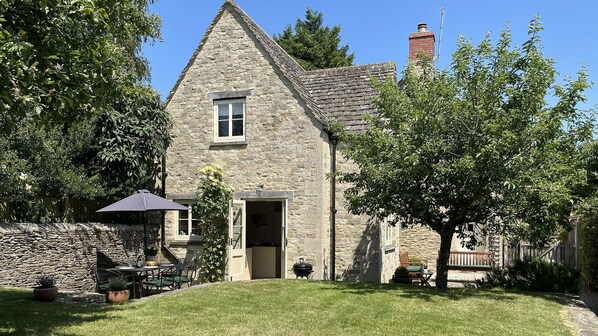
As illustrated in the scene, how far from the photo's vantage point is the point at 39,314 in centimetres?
892

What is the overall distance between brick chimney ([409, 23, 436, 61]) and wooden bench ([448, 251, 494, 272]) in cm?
923

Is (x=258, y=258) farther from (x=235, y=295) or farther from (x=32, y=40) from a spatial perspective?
(x=32, y=40)

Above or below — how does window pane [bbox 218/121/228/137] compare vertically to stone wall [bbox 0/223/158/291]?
above

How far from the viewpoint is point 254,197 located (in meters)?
15.7

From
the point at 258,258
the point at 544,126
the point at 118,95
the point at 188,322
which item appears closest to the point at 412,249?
the point at 258,258

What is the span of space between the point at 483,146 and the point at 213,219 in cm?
801

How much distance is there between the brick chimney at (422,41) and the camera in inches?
798

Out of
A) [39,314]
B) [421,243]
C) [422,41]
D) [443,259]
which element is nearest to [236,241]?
[443,259]

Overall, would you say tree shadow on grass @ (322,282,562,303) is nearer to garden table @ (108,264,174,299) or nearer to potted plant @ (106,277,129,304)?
garden table @ (108,264,174,299)

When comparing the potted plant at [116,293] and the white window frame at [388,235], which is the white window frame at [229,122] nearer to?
the white window frame at [388,235]

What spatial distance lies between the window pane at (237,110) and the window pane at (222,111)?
11.6 inches

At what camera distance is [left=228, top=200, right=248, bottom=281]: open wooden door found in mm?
14734

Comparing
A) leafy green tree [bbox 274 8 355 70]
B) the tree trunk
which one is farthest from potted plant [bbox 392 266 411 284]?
leafy green tree [bbox 274 8 355 70]

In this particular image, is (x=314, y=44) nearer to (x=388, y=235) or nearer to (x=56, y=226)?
(x=388, y=235)
